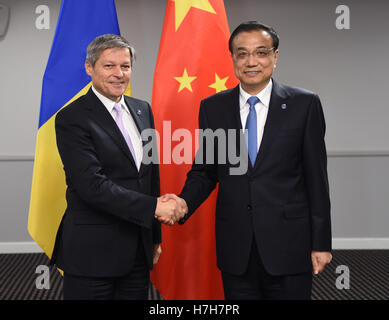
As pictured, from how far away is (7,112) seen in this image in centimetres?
416

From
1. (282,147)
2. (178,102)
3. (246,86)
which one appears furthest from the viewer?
(178,102)

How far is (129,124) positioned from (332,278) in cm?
267

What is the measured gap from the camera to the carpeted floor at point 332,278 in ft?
10.4

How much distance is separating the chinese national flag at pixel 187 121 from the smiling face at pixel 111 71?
0.74 metres

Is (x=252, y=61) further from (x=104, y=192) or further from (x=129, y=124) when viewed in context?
(x=104, y=192)

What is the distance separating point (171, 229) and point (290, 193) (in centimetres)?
105

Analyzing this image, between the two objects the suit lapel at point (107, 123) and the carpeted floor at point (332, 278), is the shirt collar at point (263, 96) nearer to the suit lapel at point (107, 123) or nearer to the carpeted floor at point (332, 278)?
the suit lapel at point (107, 123)

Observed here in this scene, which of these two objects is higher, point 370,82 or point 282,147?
point 370,82

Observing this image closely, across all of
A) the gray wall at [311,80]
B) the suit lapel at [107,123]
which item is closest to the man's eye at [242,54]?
the suit lapel at [107,123]

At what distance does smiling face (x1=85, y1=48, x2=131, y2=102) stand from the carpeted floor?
2.01 m

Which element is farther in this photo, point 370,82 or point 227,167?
point 370,82

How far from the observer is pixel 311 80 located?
4281 millimetres
